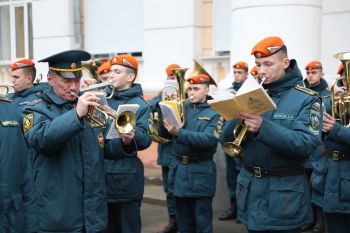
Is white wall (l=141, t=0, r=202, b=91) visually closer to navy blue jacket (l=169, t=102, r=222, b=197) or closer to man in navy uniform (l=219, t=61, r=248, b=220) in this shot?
man in navy uniform (l=219, t=61, r=248, b=220)

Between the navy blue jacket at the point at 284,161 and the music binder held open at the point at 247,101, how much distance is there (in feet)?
0.71

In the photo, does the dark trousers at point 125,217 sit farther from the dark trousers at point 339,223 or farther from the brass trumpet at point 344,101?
the brass trumpet at point 344,101

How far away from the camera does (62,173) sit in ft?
12.8

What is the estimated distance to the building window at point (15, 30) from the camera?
13266 mm

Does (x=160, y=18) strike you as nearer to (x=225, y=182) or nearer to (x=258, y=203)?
(x=225, y=182)

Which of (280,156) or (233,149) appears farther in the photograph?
(233,149)

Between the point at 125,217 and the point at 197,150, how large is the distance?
1295mm

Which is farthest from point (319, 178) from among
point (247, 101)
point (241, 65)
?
point (241, 65)

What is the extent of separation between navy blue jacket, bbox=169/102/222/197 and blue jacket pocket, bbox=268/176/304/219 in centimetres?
203

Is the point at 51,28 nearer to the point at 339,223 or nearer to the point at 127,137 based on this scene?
the point at 127,137

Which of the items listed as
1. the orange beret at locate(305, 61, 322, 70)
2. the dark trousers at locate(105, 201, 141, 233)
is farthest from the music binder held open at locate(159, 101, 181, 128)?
the orange beret at locate(305, 61, 322, 70)

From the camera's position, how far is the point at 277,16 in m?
8.00

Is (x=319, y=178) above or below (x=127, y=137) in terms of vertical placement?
below

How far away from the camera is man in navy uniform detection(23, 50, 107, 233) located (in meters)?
3.83
